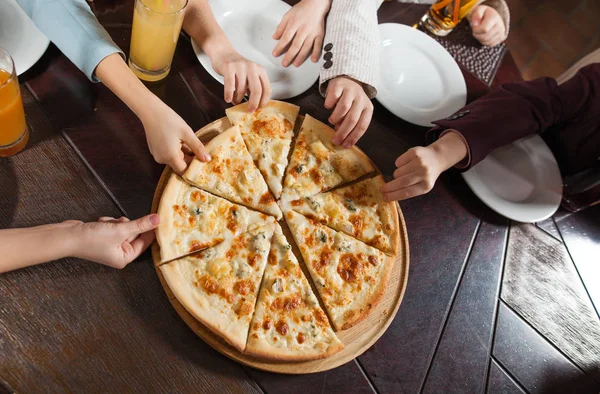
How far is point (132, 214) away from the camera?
1.27 meters

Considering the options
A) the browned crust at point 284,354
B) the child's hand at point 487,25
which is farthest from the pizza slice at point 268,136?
the child's hand at point 487,25

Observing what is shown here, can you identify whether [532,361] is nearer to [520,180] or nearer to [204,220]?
[520,180]

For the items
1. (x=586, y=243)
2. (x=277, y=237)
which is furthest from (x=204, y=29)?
(x=586, y=243)

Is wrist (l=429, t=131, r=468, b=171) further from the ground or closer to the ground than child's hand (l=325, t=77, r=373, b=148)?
closer to the ground

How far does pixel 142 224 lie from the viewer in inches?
45.8

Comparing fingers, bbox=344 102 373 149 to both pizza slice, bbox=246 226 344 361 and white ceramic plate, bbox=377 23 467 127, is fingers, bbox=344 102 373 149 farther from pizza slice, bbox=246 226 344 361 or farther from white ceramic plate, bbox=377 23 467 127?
pizza slice, bbox=246 226 344 361

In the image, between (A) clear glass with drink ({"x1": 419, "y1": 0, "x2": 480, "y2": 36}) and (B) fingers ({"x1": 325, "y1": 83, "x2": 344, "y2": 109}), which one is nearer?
(B) fingers ({"x1": 325, "y1": 83, "x2": 344, "y2": 109})

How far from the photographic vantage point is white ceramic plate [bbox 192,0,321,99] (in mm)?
1576

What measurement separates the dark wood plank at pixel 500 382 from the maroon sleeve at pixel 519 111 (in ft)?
2.18

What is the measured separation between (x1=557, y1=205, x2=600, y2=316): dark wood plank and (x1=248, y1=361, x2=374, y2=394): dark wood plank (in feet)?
3.18

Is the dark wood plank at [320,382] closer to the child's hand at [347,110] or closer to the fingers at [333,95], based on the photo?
the child's hand at [347,110]

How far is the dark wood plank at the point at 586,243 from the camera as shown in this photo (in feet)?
5.56

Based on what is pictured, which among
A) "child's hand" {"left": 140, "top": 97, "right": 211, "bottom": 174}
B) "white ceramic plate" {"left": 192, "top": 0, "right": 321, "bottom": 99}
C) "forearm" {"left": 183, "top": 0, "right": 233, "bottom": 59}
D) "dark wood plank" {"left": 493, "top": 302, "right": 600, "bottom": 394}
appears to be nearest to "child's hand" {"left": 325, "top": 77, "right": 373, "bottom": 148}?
"white ceramic plate" {"left": 192, "top": 0, "right": 321, "bottom": 99}

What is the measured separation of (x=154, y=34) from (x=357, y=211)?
80 centimetres
